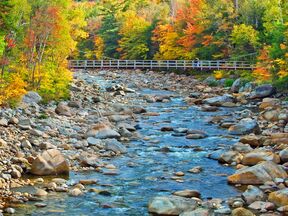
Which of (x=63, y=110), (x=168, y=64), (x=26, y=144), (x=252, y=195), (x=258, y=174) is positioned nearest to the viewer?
(x=252, y=195)

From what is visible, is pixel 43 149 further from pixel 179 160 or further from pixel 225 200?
pixel 225 200

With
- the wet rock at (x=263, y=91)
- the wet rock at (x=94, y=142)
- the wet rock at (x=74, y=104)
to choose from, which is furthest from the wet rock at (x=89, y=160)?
the wet rock at (x=263, y=91)

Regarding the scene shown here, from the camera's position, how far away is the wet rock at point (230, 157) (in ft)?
56.4

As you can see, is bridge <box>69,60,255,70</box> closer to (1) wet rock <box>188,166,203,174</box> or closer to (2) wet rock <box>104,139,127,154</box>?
(2) wet rock <box>104,139,127,154</box>

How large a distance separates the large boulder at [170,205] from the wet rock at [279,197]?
2.13 m

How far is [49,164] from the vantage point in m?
15.5

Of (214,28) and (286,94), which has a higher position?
(214,28)

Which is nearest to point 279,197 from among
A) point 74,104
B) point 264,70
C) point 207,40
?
point 74,104

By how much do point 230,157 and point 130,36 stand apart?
49649 mm

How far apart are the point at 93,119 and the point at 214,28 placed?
91.1 feet

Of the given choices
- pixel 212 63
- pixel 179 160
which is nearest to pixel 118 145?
pixel 179 160

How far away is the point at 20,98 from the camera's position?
78.9 ft

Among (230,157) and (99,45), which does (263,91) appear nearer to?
(230,157)

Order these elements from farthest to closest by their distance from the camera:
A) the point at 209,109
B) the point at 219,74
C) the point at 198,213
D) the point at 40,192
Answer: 1. the point at 219,74
2. the point at 209,109
3. the point at 40,192
4. the point at 198,213
